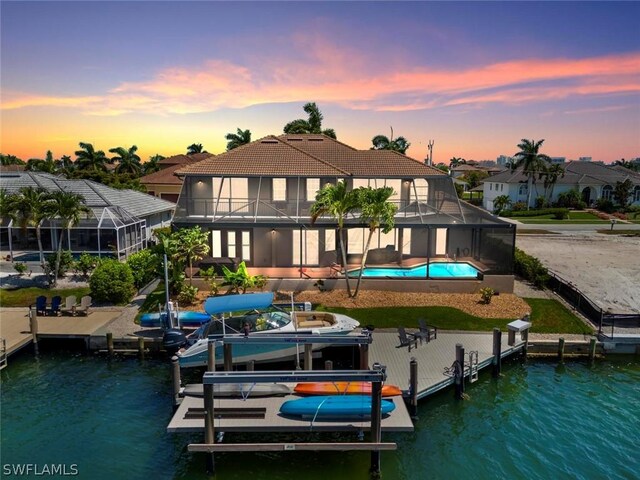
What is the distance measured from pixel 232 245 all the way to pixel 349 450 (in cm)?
1867

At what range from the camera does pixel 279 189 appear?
32.0m

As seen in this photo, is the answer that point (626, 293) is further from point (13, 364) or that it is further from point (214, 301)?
point (13, 364)

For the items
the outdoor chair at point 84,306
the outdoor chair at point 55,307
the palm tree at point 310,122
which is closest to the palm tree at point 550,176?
the palm tree at point 310,122

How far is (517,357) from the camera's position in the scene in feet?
71.2

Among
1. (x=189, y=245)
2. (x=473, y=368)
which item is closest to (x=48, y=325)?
(x=189, y=245)

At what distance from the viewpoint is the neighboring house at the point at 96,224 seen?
32594 mm

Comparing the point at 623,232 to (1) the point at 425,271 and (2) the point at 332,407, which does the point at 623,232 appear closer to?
(1) the point at 425,271

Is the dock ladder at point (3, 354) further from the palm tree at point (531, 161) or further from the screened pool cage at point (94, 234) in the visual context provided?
the palm tree at point (531, 161)

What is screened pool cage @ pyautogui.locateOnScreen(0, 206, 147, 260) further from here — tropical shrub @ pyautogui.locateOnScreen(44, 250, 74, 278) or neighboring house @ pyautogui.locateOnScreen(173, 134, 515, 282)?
neighboring house @ pyautogui.locateOnScreen(173, 134, 515, 282)

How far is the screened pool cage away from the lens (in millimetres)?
32406

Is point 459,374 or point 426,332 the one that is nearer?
point 459,374

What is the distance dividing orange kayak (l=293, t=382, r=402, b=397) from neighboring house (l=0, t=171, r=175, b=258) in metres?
20.2

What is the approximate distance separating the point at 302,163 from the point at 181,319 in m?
14.0

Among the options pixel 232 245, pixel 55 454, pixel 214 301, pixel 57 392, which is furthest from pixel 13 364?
pixel 232 245
